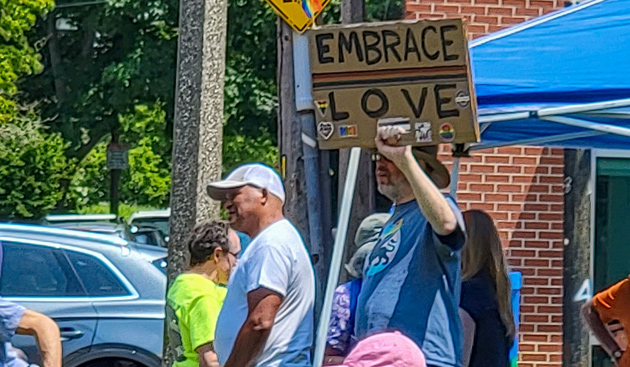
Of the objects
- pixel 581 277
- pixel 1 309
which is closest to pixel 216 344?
pixel 1 309

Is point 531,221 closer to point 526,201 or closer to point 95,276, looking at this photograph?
point 526,201

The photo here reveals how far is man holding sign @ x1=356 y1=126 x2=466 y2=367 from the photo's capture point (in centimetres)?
448

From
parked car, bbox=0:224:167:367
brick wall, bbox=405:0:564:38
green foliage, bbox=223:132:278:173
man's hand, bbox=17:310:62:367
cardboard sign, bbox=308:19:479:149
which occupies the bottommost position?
parked car, bbox=0:224:167:367

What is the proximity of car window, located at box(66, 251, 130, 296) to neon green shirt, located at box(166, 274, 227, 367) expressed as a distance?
11.4ft

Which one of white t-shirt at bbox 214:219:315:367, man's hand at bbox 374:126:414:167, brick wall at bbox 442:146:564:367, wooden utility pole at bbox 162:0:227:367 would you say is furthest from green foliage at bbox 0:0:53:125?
man's hand at bbox 374:126:414:167

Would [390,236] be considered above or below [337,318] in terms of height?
above

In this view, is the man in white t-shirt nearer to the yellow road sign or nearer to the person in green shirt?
the person in green shirt

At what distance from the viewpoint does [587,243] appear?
873 cm

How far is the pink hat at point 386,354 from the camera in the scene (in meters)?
4.04

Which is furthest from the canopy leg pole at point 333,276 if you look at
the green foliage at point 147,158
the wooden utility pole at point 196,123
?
the green foliage at point 147,158

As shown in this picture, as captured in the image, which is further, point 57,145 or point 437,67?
point 57,145

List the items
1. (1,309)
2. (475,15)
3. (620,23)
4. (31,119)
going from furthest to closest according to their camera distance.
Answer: (31,119) → (475,15) → (620,23) → (1,309)

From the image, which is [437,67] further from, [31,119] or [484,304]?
[31,119]

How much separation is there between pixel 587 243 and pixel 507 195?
37.4 inches
